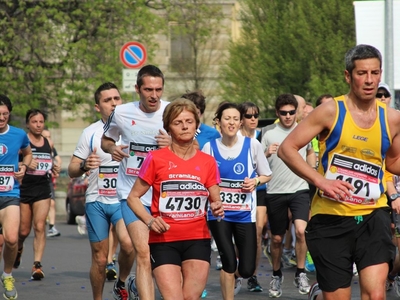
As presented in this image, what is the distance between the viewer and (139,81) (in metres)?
8.95

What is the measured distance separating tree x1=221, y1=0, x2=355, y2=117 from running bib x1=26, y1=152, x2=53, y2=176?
1669 centimetres

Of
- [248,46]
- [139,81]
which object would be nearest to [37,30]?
[248,46]

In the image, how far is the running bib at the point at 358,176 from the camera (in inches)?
260

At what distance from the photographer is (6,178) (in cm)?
1157

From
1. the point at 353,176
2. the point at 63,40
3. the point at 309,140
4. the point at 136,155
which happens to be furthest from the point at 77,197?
the point at 353,176

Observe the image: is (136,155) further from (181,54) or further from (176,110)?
(181,54)

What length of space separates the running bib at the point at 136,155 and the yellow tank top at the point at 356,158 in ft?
8.27

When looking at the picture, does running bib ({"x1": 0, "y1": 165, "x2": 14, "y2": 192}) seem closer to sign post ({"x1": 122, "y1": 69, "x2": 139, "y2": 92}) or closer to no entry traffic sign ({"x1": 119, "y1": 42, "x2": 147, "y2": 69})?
sign post ({"x1": 122, "y1": 69, "x2": 139, "y2": 92})

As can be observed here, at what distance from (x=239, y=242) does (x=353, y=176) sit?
3.51 m

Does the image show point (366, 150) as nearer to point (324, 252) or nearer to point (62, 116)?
point (324, 252)

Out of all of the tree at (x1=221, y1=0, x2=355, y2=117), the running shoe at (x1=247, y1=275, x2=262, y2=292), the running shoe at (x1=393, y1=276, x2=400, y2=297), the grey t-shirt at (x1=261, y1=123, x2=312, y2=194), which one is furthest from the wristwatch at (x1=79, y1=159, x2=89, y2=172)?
the tree at (x1=221, y1=0, x2=355, y2=117)

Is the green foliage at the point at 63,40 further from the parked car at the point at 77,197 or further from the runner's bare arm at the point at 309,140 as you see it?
the runner's bare arm at the point at 309,140

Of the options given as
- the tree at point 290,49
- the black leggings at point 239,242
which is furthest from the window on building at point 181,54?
the black leggings at point 239,242

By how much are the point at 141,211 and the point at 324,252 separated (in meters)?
1.39
